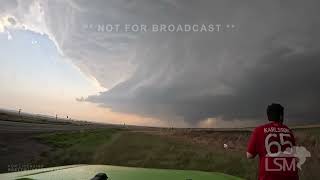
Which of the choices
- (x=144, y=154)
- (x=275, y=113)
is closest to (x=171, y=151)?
(x=144, y=154)

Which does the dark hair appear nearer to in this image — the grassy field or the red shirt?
the red shirt

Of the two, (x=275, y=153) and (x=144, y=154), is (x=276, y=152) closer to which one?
(x=275, y=153)

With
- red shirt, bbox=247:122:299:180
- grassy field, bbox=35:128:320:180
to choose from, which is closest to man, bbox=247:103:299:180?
red shirt, bbox=247:122:299:180

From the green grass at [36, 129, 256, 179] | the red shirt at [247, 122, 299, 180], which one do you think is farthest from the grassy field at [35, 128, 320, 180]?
the red shirt at [247, 122, 299, 180]

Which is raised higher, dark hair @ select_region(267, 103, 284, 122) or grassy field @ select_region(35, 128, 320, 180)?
dark hair @ select_region(267, 103, 284, 122)

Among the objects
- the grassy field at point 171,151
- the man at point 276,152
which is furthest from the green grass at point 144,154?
the man at point 276,152

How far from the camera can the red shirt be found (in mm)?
3586

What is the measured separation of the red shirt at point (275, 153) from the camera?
11.8 feet

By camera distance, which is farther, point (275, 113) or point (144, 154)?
point (144, 154)

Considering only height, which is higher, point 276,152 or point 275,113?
point 275,113

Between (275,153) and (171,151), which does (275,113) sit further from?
(171,151)

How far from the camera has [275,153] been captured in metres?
3.59

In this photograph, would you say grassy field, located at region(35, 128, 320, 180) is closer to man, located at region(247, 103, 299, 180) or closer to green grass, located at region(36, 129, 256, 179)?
green grass, located at region(36, 129, 256, 179)

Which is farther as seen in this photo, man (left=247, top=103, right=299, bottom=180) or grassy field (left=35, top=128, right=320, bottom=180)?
grassy field (left=35, top=128, right=320, bottom=180)
